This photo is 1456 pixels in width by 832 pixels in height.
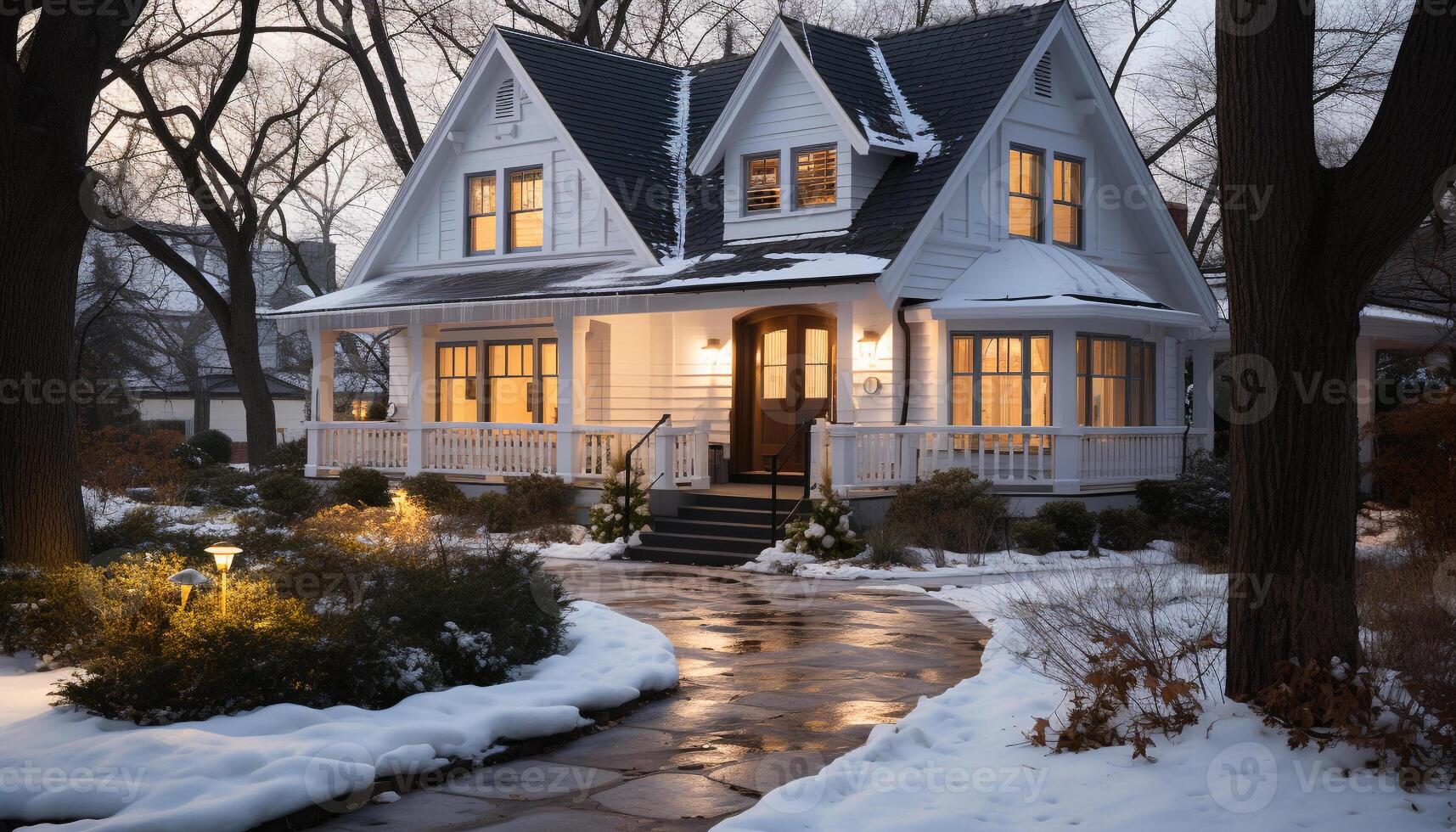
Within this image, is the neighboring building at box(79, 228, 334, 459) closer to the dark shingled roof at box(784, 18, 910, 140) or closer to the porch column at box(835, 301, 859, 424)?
the dark shingled roof at box(784, 18, 910, 140)

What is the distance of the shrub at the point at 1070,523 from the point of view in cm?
1702

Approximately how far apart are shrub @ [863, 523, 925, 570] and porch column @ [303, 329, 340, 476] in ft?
37.1

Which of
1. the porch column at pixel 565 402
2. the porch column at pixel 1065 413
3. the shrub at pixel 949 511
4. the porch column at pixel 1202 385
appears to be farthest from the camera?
the porch column at pixel 1202 385

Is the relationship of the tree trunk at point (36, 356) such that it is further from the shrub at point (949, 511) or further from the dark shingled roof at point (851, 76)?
the dark shingled roof at point (851, 76)

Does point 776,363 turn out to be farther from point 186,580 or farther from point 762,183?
point 186,580

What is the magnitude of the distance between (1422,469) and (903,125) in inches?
378

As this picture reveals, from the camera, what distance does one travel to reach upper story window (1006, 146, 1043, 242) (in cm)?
2008

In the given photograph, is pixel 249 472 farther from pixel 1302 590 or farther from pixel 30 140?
pixel 1302 590

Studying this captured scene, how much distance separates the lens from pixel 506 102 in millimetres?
22797

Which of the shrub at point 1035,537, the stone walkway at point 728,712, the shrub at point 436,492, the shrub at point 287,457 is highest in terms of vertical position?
the shrub at point 287,457

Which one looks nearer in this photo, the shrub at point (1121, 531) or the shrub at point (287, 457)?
the shrub at point (1121, 531)

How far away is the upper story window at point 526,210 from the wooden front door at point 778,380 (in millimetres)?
4558

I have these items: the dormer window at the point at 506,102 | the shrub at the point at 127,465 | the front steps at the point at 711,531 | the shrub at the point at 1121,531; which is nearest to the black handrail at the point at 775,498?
the front steps at the point at 711,531

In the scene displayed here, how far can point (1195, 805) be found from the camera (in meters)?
5.64
